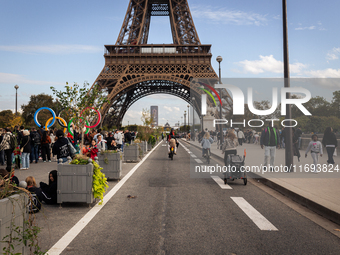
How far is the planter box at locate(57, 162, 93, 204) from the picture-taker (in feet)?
20.2

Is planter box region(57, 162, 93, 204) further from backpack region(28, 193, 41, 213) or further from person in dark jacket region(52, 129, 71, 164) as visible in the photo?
person in dark jacket region(52, 129, 71, 164)

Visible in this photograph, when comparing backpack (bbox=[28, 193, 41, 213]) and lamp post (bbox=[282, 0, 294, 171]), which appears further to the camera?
lamp post (bbox=[282, 0, 294, 171])

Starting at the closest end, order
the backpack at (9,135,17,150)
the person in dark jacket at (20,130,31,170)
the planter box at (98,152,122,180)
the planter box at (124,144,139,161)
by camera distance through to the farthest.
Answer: the planter box at (98,152,122,180) < the backpack at (9,135,17,150) < the person in dark jacket at (20,130,31,170) < the planter box at (124,144,139,161)

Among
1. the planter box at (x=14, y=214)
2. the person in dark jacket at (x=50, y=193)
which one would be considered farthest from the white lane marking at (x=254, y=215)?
the person in dark jacket at (x=50, y=193)

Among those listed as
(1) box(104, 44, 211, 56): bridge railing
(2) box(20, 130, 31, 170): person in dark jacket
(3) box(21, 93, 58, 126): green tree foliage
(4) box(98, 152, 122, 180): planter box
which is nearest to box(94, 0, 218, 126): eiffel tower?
(1) box(104, 44, 211, 56): bridge railing

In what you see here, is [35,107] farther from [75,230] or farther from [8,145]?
[75,230]

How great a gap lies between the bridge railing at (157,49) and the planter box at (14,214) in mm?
41306

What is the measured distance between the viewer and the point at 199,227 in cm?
488

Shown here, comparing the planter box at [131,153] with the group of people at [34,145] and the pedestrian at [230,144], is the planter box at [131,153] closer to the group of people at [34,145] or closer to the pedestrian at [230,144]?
the group of people at [34,145]

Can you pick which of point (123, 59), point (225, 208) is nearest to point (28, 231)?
point (225, 208)

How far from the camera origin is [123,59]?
42.4m

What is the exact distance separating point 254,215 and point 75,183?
350cm

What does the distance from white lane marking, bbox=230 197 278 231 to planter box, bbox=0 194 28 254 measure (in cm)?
347

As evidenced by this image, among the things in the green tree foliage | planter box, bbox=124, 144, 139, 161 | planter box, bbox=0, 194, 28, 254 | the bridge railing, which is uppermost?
the bridge railing
